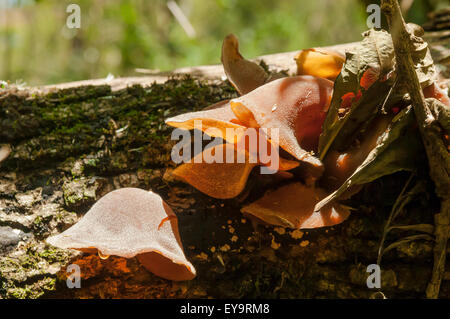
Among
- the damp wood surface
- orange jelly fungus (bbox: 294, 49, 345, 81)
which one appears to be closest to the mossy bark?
the damp wood surface

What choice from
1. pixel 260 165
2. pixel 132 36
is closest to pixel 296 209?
pixel 260 165

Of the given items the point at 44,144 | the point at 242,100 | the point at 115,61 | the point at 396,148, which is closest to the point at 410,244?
the point at 396,148

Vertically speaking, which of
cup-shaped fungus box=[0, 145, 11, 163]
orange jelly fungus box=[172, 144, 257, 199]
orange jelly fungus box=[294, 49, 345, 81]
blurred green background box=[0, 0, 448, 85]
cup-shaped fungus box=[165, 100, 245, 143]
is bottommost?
orange jelly fungus box=[172, 144, 257, 199]

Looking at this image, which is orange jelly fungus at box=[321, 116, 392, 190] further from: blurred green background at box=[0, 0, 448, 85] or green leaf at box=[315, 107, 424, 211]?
blurred green background at box=[0, 0, 448, 85]

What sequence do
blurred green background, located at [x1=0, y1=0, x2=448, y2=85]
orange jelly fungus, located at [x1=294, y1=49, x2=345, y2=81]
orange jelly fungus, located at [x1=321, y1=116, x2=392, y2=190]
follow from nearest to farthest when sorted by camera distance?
orange jelly fungus, located at [x1=321, y1=116, x2=392, y2=190]
orange jelly fungus, located at [x1=294, y1=49, x2=345, y2=81]
blurred green background, located at [x1=0, y1=0, x2=448, y2=85]

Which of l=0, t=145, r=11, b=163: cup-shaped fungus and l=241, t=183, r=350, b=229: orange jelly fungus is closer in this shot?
l=241, t=183, r=350, b=229: orange jelly fungus

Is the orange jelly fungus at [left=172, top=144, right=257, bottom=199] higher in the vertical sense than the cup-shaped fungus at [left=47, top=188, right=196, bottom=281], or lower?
higher

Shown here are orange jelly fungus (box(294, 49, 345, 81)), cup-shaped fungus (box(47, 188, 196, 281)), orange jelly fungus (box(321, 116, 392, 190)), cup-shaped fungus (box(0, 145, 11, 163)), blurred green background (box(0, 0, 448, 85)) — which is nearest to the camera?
cup-shaped fungus (box(47, 188, 196, 281))
